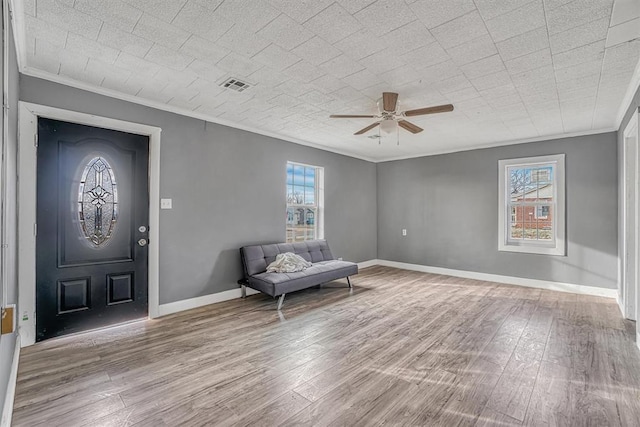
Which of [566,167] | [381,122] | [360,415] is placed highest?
[381,122]

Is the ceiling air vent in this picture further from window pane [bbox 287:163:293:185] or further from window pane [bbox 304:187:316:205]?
window pane [bbox 304:187:316:205]

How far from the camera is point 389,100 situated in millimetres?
3092

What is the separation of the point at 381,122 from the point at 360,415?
2767mm

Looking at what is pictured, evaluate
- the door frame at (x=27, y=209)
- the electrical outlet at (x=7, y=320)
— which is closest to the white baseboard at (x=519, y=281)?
the door frame at (x=27, y=209)

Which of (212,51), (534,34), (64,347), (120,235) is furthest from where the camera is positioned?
(120,235)

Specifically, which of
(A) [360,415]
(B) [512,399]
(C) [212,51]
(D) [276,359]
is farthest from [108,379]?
(B) [512,399]

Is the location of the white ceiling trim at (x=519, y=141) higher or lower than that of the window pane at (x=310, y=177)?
higher

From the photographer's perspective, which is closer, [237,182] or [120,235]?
[120,235]

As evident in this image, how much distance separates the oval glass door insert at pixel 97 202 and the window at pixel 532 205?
5701 millimetres

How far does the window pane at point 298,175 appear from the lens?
536cm

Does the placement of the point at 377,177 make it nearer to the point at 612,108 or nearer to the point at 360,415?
the point at 612,108

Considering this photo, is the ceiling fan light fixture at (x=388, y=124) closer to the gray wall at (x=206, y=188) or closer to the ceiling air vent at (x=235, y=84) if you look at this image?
the ceiling air vent at (x=235, y=84)

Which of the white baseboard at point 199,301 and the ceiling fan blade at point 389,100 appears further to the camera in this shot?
the white baseboard at point 199,301

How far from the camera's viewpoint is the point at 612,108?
141 inches
